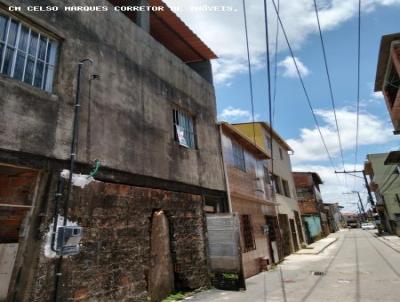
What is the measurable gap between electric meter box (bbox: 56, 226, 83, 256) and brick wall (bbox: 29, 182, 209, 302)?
163 mm

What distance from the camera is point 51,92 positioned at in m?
5.87

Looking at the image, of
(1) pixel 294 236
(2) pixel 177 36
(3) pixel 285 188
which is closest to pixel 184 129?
(2) pixel 177 36

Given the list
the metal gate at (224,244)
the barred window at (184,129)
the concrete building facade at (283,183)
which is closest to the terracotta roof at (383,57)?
the concrete building facade at (283,183)

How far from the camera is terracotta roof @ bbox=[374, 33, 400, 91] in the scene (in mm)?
12128

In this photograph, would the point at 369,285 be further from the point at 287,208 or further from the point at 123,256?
the point at 287,208

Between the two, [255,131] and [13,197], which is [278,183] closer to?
[255,131]

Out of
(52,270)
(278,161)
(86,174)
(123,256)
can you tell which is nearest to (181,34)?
(86,174)

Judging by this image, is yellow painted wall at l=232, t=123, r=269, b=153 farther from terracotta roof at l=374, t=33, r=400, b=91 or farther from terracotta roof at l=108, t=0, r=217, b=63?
terracotta roof at l=108, t=0, r=217, b=63

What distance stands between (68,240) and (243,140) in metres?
10.9

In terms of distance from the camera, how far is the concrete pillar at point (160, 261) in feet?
25.3

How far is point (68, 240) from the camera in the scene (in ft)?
17.6

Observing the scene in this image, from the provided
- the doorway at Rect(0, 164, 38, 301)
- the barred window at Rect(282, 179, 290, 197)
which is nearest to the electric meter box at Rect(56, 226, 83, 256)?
the doorway at Rect(0, 164, 38, 301)

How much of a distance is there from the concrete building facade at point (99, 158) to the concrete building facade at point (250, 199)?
285cm

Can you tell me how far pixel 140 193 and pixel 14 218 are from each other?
292cm
